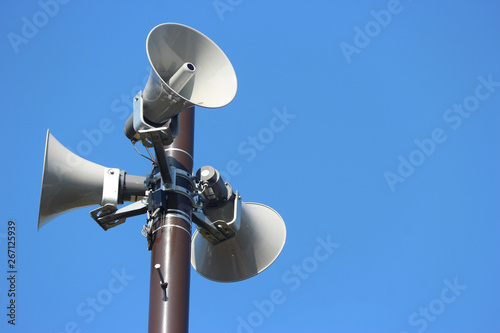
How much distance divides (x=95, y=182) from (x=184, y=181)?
3.39 feet

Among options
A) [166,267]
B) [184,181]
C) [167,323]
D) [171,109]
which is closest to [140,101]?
[171,109]

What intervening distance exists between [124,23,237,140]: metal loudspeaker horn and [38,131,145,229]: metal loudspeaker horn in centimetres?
54

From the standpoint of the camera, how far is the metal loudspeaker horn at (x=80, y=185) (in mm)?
8680

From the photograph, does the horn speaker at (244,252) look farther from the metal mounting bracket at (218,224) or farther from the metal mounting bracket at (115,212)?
the metal mounting bracket at (115,212)

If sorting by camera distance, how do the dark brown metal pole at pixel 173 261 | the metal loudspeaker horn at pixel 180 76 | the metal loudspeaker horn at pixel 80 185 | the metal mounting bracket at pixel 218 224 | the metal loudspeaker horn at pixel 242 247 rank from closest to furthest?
the dark brown metal pole at pixel 173 261
the metal loudspeaker horn at pixel 180 76
the metal loudspeaker horn at pixel 80 185
the metal mounting bracket at pixel 218 224
the metal loudspeaker horn at pixel 242 247

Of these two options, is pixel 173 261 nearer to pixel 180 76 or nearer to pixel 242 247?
pixel 242 247

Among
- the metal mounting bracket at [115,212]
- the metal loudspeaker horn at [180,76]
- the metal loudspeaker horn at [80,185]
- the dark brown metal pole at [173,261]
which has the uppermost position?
the metal loudspeaker horn at [180,76]

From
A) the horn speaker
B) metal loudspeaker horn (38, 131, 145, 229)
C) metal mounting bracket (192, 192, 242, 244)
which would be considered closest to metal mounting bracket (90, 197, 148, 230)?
metal loudspeaker horn (38, 131, 145, 229)

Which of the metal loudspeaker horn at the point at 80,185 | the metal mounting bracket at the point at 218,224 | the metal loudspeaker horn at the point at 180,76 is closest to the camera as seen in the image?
the metal loudspeaker horn at the point at 180,76

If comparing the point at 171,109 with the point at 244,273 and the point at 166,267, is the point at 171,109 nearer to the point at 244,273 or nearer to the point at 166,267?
the point at 166,267

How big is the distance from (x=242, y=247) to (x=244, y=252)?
76 mm

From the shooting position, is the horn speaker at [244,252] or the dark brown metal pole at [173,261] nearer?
the dark brown metal pole at [173,261]

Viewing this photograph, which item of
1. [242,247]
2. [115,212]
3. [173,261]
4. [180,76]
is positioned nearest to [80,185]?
[115,212]

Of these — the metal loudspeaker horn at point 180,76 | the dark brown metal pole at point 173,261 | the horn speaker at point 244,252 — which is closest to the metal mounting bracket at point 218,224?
the horn speaker at point 244,252
